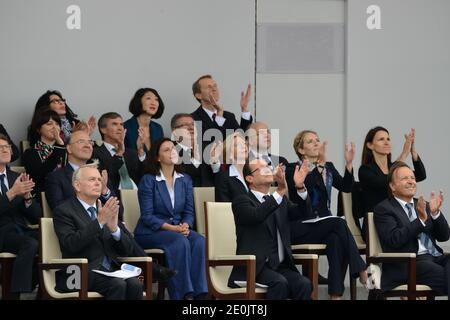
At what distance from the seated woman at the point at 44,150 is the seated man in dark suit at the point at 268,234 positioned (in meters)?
1.83

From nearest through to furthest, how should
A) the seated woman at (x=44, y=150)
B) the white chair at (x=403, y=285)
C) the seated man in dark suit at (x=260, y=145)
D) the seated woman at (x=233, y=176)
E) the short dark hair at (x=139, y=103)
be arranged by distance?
1. the white chair at (x=403, y=285)
2. the seated woman at (x=233, y=176)
3. the seated woman at (x=44, y=150)
4. the seated man in dark suit at (x=260, y=145)
5. the short dark hair at (x=139, y=103)

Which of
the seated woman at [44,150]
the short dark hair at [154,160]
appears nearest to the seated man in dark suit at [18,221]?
the seated woman at [44,150]

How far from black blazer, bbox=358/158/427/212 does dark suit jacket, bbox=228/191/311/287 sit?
136cm

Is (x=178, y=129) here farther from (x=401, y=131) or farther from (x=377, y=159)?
(x=401, y=131)

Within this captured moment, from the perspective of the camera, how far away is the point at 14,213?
852 centimetres

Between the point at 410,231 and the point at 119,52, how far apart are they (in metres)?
4.06

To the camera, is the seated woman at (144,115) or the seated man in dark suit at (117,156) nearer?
the seated man in dark suit at (117,156)

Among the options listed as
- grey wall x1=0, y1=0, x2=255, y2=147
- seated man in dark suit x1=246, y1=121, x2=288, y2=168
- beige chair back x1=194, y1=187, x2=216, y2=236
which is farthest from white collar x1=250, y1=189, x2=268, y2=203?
grey wall x1=0, y1=0, x2=255, y2=147

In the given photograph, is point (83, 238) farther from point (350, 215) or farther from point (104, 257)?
point (350, 215)

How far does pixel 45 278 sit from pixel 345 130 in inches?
184

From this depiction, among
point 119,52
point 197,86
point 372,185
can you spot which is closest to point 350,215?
point 372,185

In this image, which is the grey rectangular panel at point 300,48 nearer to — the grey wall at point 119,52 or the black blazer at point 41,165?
the grey wall at point 119,52

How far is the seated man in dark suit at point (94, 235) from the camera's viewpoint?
7398 mm
